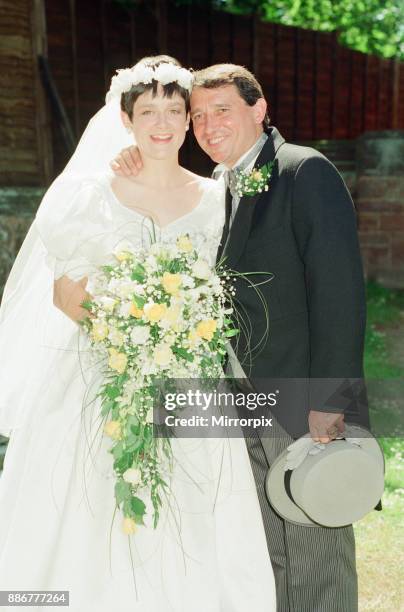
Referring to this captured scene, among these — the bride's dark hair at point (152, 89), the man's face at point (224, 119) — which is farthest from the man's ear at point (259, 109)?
the bride's dark hair at point (152, 89)

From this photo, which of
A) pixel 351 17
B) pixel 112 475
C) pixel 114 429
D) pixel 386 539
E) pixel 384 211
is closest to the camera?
pixel 114 429

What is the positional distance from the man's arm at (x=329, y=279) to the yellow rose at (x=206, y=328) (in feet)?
1.73

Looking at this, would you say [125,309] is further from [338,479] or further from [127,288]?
[338,479]

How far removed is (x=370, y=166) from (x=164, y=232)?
6.31 m

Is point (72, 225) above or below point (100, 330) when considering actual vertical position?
above

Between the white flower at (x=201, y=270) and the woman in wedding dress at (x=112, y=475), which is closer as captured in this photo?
the white flower at (x=201, y=270)

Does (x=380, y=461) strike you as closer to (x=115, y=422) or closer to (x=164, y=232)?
(x=115, y=422)

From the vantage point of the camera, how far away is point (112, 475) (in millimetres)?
2977

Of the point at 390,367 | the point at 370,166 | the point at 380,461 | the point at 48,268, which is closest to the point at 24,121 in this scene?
the point at 370,166

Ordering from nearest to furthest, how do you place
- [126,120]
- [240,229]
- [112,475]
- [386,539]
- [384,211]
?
[112,475]
[240,229]
[126,120]
[386,539]
[384,211]

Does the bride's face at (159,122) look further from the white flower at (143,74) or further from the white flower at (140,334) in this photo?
the white flower at (140,334)

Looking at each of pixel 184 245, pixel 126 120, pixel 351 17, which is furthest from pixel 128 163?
pixel 351 17

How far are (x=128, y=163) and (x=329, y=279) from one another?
0.99 m

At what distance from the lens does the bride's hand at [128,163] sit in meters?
3.22
